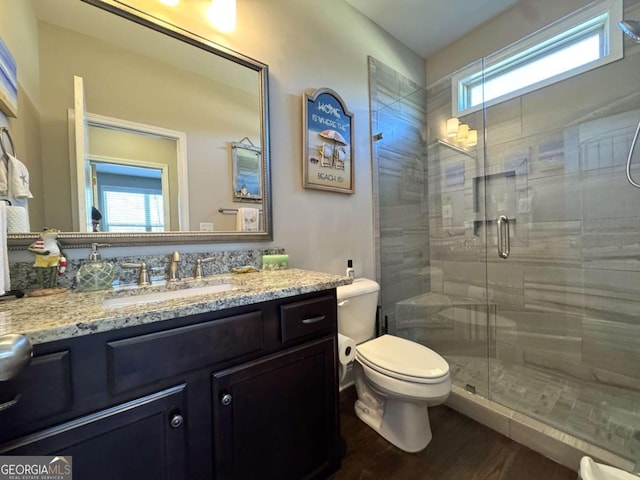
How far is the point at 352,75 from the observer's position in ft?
6.40

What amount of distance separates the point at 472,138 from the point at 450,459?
2.12 meters

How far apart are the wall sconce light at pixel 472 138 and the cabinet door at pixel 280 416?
1938 mm

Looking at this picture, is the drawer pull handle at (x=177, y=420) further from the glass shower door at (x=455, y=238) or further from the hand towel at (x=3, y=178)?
the glass shower door at (x=455, y=238)

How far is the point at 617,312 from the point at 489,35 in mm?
2109

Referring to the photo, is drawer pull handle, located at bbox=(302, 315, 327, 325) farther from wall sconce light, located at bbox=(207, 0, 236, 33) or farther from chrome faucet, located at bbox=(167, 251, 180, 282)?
wall sconce light, located at bbox=(207, 0, 236, 33)

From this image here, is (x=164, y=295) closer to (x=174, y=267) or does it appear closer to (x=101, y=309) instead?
(x=174, y=267)

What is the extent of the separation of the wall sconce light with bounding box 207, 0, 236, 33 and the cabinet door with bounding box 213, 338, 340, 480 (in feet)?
5.12

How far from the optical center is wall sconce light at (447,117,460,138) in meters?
2.22

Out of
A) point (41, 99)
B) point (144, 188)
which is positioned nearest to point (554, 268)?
point (144, 188)

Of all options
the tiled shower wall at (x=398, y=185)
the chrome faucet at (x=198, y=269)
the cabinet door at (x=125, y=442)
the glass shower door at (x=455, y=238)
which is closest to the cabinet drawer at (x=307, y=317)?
the cabinet door at (x=125, y=442)

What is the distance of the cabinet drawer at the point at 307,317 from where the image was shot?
0.99 meters

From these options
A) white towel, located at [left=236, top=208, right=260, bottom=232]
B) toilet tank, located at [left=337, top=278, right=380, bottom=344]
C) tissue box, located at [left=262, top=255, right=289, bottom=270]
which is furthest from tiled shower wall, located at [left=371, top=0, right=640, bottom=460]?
white towel, located at [left=236, top=208, right=260, bottom=232]

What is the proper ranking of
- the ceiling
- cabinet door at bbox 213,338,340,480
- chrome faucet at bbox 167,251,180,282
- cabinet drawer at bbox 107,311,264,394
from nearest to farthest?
cabinet drawer at bbox 107,311,264,394 < cabinet door at bbox 213,338,340,480 < chrome faucet at bbox 167,251,180,282 < the ceiling

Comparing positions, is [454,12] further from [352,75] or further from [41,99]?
[41,99]
